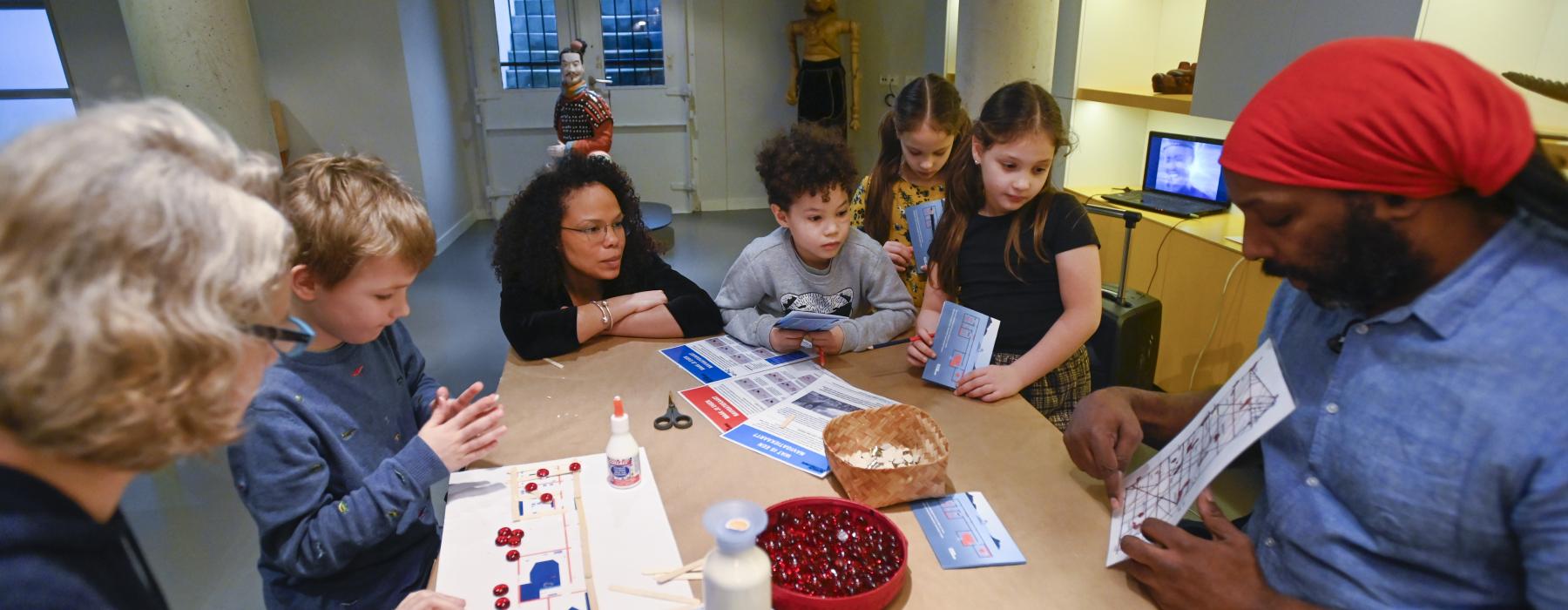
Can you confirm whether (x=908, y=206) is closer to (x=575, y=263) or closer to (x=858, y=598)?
(x=575, y=263)

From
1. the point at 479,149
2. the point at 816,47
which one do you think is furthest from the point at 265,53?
the point at 816,47

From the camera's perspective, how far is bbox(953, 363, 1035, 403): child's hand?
1.59 m

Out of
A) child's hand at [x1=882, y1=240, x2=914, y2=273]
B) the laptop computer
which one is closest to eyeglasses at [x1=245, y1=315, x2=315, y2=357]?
child's hand at [x1=882, y1=240, x2=914, y2=273]

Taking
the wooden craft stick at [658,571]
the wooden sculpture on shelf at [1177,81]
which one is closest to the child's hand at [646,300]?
the wooden craft stick at [658,571]

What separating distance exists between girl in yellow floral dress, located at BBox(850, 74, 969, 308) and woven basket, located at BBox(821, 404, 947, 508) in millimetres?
856

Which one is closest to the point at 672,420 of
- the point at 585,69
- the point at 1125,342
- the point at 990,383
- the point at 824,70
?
the point at 990,383

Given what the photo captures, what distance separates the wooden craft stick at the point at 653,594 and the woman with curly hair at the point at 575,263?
0.93 meters

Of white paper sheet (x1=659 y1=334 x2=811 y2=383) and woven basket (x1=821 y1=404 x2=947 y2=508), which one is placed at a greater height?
woven basket (x1=821 y1=404 x2=947 y2=508)

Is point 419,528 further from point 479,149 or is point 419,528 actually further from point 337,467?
point 479,149

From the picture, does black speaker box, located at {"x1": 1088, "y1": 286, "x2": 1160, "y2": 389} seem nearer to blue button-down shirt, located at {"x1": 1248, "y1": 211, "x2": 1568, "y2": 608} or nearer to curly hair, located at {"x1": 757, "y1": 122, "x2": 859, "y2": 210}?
curly hair, located at {"x1": 757, "y1": 122, "x2": 859, "y2": 210}

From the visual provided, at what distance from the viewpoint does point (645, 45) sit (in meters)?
6.68

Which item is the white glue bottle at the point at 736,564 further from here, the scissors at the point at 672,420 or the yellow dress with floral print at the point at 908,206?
the yellow dress with floral print at the point at 908,206

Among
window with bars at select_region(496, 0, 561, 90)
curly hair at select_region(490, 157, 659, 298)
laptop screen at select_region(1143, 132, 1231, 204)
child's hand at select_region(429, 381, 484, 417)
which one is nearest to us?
child's hand at select_region(429, 381, 484, 417)

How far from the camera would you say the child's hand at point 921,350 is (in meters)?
1.70
